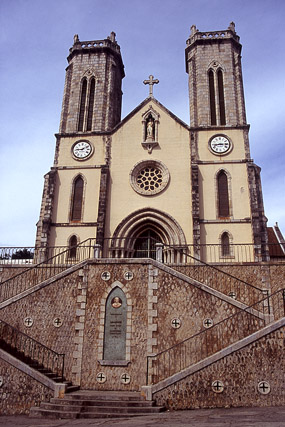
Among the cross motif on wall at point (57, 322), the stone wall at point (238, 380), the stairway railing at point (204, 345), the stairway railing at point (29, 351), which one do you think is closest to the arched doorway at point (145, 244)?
the cross motif on wall at point (57, 322)

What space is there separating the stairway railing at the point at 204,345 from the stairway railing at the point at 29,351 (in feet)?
9.31

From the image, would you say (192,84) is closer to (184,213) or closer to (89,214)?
(184,213)

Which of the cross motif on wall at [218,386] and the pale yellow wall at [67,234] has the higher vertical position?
the pale yellow wall at [67,234]

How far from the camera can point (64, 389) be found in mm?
9547

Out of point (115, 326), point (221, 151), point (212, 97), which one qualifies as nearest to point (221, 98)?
point (212, 97)

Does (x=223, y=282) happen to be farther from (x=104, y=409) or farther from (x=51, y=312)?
(x=104, y=409)

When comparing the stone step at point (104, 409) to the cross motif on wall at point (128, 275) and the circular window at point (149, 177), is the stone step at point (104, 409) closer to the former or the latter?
the cross motif on wall at point (128, 275)

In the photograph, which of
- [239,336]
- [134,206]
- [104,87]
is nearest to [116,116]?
[104,87]

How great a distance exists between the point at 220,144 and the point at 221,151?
1.52ft

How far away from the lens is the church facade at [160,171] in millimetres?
18766

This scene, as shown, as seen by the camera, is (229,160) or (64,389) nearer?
(64,389)

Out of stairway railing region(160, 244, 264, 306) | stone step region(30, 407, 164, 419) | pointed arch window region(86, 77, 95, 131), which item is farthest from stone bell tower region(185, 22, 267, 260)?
stone step region(30, 407, 164, 419)

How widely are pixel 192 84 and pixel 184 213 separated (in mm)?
8714

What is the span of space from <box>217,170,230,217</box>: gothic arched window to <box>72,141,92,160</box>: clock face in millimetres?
7599
